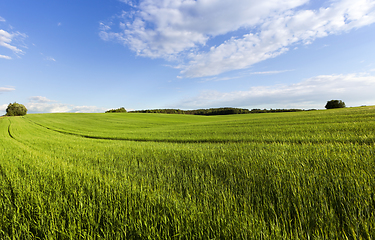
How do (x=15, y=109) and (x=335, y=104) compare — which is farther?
(x=335, y=104)

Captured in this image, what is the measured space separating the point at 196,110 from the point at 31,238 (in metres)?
93.2

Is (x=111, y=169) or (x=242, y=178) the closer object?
(x=242, y=178)

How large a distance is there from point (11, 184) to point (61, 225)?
7.71 feet

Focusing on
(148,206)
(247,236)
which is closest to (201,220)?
(247,236)

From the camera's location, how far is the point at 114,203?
2.37m

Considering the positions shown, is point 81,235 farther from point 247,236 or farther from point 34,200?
point 247,236

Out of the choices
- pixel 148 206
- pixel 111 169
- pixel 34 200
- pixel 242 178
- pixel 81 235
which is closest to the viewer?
pixel 81 235

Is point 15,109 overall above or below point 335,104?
below

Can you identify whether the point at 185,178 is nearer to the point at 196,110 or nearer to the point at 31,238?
the point at 31,238

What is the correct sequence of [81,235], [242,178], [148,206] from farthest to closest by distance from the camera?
[242,178]
[148,206]
[81,235]

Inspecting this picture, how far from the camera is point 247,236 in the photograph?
1.54 meters

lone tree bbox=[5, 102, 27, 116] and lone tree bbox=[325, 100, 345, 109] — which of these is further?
lone tree bbox=[325, 100, 345, 109]

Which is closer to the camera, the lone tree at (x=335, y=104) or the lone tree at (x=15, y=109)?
the lone tree at (x=15, y=109)

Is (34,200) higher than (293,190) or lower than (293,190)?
lower
